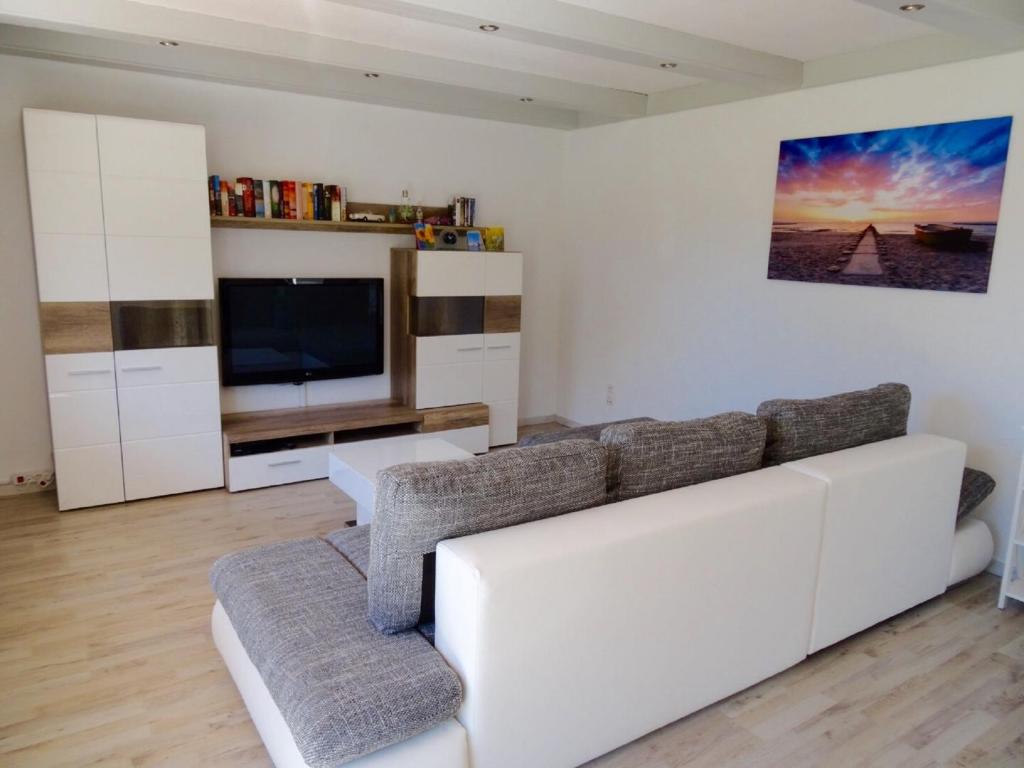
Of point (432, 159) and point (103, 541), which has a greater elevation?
point (432, 159)

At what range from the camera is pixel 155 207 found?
3.79 metres

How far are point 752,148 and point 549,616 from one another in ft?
11.4

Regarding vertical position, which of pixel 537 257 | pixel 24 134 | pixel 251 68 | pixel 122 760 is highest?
pixel 251 68

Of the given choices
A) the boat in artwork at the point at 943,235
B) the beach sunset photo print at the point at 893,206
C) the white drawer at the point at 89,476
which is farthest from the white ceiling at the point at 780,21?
the white drawer at the point at 89,476

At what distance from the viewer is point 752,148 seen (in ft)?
14.1

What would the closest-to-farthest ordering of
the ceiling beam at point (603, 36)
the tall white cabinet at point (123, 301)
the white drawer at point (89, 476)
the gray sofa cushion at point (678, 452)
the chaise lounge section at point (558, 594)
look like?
1. the chaise lounge section at point (558, 594)
2. the gray sofa cushion at point (678, 452)
3. the ceiling beam at point (603, 36)
4. the tall white cabinet at point (123, 301)
5. the white drawer at point (89, 476)

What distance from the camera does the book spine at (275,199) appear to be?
434 cm

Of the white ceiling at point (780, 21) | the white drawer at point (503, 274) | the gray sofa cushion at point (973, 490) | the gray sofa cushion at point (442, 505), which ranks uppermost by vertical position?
the white ceiling at point (780, 21)

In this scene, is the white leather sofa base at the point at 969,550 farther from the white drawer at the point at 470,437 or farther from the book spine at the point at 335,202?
the book spine at the point at 335,202

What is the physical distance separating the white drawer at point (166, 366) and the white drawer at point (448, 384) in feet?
4.37

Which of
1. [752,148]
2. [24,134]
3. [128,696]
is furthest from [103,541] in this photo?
[752,148]

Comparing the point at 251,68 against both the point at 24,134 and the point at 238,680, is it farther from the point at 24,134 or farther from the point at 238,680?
the point at 238,680

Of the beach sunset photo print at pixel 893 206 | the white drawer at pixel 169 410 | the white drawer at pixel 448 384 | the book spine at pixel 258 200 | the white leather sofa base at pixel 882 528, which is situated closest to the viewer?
the white leather sofa base at pixel 882 528

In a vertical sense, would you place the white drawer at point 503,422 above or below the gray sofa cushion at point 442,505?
below
